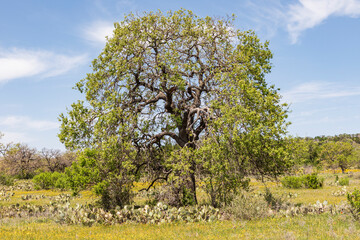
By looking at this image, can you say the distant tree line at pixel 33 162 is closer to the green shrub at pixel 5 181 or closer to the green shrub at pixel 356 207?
the green shrub at pixel 5 181

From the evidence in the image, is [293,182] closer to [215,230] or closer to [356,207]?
[356,207]

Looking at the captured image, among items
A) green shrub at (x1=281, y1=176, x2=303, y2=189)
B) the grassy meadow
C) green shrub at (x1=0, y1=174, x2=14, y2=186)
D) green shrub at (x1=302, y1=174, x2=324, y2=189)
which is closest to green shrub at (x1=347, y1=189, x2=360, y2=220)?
the grassy meadow

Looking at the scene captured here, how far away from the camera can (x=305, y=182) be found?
28.8m

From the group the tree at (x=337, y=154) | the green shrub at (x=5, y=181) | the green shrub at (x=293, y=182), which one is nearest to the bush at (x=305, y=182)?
the green shrub at (x=293, y=182)

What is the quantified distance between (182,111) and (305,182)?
17.1m

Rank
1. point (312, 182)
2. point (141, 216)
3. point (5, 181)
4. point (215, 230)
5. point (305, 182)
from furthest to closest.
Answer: point (5, 181) → point (305, 182) → point (312, 182) → point (141, 216) → point (215, 230)

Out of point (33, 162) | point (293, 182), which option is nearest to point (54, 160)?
point (33, 162)

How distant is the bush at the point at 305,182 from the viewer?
28172 mm

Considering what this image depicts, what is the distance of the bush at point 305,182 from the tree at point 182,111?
48.6 feet

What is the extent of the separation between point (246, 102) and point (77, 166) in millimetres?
8672

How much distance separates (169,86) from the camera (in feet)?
55.6

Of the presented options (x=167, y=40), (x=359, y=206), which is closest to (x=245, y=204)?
(x=359, y=206)

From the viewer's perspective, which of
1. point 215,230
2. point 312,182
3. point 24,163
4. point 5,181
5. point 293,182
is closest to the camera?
point 215,230

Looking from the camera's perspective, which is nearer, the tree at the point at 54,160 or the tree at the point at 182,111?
the tree at the point at 182,111
